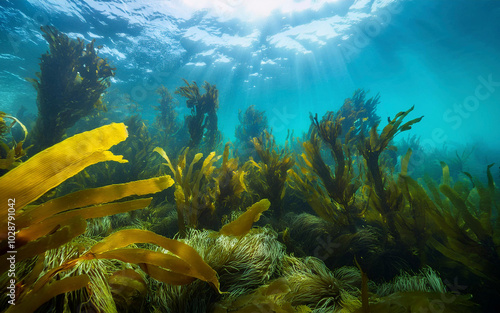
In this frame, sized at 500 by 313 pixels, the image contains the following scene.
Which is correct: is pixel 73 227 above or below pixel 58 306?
above

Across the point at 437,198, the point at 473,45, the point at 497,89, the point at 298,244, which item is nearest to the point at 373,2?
the point at 473,45

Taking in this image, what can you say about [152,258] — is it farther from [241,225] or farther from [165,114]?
[165,114]

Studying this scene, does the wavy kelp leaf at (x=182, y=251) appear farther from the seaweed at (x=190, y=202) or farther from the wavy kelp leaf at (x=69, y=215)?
the seaweed at (x=190, y=202)

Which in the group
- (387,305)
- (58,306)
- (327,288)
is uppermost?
(58,306)

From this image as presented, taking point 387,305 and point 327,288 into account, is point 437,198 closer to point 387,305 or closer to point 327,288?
point 387,305

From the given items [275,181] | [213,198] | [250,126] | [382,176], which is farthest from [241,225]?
[250,126]

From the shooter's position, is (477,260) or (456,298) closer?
(456,298)

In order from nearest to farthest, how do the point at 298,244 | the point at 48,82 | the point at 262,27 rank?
1. the point at 298,244
2. the point at 48,82
3. the point at 262,27

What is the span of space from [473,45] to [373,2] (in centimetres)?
1447

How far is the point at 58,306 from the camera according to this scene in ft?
2.81

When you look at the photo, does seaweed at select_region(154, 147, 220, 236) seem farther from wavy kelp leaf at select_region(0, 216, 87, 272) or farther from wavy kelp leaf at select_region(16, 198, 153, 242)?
wavy kelp leaf at select_region(0, 216, 87, 272)

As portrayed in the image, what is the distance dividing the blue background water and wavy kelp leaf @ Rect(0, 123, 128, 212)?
12.8 m

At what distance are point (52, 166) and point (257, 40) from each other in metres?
16.2

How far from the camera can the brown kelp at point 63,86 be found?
4359mm
